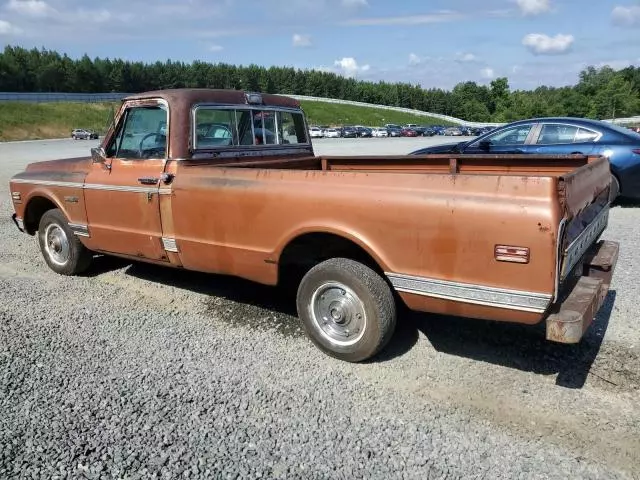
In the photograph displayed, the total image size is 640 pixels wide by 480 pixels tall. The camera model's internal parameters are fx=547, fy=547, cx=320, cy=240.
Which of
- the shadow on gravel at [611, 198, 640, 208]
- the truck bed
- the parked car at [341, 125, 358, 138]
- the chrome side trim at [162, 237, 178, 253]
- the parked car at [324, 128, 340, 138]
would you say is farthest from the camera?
the parked car at [341, 125, 358, 138]

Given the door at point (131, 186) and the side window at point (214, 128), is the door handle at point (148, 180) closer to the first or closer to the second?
the door at point (131, 186)

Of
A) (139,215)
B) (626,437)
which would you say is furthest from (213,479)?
(139,215)

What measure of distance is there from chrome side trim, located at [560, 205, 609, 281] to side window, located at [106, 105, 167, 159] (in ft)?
10.9

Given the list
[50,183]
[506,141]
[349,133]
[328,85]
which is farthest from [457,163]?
[328,85]

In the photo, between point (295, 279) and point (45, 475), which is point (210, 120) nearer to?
point (295, 279)

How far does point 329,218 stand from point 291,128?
2672 millimetres

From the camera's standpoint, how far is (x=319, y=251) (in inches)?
164

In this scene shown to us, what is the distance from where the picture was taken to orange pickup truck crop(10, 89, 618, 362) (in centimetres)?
309

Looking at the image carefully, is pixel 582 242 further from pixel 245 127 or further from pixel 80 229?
pixel 80 229

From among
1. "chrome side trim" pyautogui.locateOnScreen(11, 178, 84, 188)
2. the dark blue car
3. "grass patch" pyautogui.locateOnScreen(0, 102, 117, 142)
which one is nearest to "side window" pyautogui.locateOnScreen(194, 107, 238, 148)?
"chrome side trim" pyautogui.locateOnScreen(11, 178, 84, 188)

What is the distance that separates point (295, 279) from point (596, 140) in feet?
21.4

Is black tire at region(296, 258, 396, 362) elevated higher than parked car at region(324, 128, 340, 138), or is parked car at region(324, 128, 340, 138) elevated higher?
black tire at region(296, 258, 396, 362)

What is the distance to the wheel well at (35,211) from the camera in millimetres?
6180

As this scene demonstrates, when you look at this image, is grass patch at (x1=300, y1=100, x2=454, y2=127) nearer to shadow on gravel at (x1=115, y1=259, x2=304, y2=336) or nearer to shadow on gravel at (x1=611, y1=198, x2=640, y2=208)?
shadow on gravel at (x1=611, y1=198, x2=640, y2=208)
